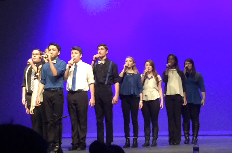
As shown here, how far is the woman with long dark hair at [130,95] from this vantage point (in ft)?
23.2

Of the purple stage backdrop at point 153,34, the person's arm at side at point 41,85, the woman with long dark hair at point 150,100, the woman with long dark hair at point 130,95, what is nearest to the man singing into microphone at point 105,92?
the woman with long dark hair at point 130,95

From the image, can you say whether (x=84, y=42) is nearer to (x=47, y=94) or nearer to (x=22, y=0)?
(x=22, y=0)

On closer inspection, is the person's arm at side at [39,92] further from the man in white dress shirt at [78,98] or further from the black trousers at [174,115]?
the black trousers at [174,115]

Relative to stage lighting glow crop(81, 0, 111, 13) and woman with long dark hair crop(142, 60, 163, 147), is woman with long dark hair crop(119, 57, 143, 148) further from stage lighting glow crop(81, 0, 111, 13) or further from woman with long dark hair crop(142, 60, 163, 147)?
stage lighting glow crop(81, 0, 111, 13)

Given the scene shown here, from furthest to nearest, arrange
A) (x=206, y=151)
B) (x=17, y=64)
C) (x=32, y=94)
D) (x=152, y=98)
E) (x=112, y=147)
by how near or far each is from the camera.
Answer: (x=17, y=64) < (x=152, y=98) < (x=32, y=94) < (x=206, y=151) < (x=112, y=147)

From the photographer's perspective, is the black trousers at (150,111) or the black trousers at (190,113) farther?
the black trousers at (190,113)

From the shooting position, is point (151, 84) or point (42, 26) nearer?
point (151, 84)

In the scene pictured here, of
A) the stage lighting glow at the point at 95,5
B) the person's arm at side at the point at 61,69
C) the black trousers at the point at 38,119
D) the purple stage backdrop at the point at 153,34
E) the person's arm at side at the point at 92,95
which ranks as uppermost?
the stage lighting glow at the point at 95,5

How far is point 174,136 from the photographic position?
753 cm

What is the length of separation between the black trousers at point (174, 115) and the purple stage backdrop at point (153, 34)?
286cm

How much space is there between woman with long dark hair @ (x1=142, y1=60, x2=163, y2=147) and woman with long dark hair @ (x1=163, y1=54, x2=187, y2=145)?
9.0 inches

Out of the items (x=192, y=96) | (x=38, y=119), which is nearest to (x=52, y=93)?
(x=38, y=119)

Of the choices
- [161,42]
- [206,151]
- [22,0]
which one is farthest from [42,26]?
[206,151]

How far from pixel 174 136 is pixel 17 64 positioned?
4252mm
